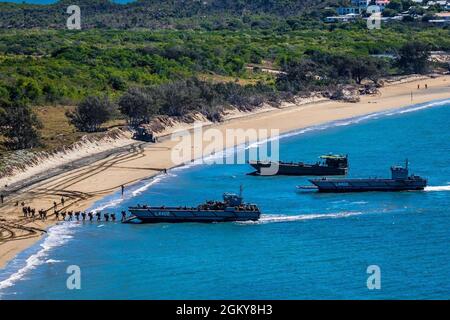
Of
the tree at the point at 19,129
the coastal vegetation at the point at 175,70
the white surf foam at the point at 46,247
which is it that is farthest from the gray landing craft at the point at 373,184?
the coastal vegetation at the point at 175,70

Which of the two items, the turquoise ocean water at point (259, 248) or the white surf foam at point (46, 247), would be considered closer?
the turquoise ocean water at point (259, 248)

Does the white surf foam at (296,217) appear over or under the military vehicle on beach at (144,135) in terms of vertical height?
under

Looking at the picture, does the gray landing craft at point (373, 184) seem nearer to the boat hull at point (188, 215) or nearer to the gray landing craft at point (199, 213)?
the gray landing craft at point (199, 213)

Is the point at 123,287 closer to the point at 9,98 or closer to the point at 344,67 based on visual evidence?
the point at 9,98

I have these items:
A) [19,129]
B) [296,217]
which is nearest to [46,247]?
[296,217]

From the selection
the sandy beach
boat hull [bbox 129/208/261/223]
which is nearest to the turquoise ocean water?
boat hull [bbox 129/208/261/223]

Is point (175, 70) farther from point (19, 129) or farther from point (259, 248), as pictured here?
point (259, 248)

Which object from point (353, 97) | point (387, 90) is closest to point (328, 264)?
point (353, 97)
